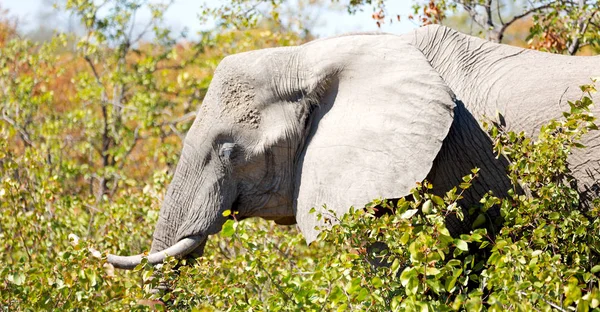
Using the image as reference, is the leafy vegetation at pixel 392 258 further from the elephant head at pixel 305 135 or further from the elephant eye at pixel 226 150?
the elephant eye at pixel 226 150

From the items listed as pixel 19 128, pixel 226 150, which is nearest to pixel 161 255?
pixel 226 150

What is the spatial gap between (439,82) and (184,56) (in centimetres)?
969

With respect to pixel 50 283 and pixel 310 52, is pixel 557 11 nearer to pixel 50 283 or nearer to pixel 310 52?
pixel 310 52

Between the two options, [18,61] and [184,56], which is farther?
[184,56]

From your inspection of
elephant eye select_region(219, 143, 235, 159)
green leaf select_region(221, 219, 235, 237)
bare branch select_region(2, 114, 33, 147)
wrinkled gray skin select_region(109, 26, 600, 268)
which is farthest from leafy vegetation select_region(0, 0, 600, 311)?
bare branch select_region(2, 114, 33, 147)

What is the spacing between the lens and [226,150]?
4.00 meters

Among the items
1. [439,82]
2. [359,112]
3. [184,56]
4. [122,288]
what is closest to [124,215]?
[122,288]

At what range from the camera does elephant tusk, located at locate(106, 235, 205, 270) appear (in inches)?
161

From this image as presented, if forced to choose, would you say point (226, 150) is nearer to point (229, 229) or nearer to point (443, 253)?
point (229, 229)

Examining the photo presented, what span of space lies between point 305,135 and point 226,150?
14.2 inches

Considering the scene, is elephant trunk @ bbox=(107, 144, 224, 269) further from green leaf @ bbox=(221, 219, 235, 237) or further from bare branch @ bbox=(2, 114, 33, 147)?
bare branch @ bbox=(2, 114, 33, 147)

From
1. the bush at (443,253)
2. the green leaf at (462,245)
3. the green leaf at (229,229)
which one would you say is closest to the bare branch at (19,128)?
the bush at (443,253)

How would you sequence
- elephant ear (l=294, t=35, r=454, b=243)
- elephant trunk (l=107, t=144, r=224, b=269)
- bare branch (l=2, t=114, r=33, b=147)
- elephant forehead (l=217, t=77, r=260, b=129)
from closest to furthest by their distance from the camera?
elephant ear (l=294, t=35, r=454, b=243), elephant forehead (l=217, t=77, r=260, b=129), elephant trunk (l=107, t=144, r=224, b=269), bare branch (l=2, t=114, r=33, b=147)

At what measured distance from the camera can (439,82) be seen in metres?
3.49
